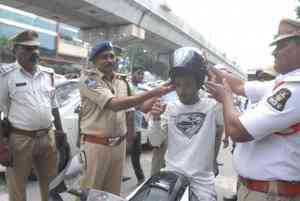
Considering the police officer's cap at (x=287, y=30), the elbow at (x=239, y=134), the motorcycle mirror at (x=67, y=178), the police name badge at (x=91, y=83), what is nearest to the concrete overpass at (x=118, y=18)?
the police name badge at (x=91, y=83)

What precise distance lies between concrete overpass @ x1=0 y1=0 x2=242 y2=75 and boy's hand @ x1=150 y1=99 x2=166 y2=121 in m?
12.4

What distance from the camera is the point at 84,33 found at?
22750 millimetres

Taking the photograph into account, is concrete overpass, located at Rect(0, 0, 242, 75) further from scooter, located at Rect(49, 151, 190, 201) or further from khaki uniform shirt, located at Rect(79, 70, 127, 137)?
scooter, located at Rect(49, 151, 190, 201)

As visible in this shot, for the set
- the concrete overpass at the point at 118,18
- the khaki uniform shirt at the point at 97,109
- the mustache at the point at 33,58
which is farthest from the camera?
the concrete overpass at the point at 118,18

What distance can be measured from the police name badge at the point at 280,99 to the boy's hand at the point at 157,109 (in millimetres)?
771

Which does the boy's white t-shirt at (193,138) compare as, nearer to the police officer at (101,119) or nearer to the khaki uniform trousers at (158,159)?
the khaki uniform trousers at (158,159)

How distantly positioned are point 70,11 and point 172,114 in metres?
16.7

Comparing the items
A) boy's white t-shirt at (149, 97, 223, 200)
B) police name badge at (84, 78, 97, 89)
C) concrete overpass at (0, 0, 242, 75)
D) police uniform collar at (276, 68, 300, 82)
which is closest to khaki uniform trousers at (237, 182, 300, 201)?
boy's white t-shirt at (149, 97, 223, 200)

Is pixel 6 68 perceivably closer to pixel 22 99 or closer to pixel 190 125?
pixel 22 99

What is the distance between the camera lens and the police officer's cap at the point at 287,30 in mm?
2107

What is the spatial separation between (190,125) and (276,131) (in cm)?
63

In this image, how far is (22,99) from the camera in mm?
3584

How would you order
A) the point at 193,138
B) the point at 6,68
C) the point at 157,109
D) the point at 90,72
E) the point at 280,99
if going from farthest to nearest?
the point at 6,68
the point at 90,72
the point at 157,109
the point at 193,138
the point at 280,99

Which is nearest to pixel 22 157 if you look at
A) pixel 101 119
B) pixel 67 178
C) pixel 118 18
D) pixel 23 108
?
pixel 23 108
